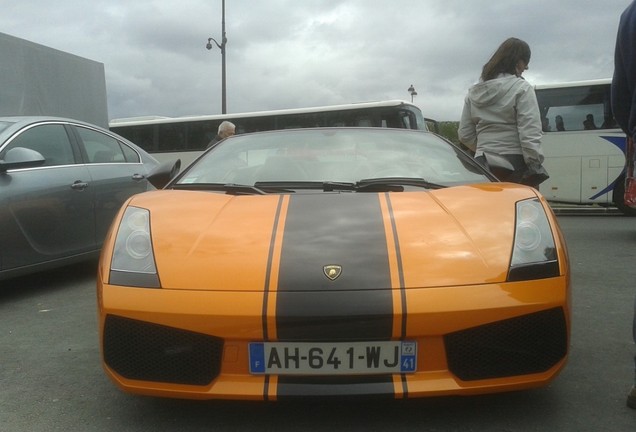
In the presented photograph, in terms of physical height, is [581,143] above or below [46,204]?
above

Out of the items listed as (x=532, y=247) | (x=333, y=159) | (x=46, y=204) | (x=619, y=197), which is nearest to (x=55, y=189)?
(x=46, y=204)

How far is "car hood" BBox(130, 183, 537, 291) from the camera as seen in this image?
208 centimetres

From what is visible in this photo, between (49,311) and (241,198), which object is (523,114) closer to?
(241,198)

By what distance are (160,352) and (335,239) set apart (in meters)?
0.71

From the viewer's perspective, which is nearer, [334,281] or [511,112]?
[334,281]

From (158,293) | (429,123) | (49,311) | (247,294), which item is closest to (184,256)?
(158,293)

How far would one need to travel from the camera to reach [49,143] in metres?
4.80

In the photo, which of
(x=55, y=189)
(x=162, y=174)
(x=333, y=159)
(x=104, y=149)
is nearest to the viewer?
(x=333, y=159)

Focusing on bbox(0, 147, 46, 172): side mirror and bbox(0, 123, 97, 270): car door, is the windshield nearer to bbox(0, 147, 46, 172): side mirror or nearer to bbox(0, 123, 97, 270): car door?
bbox(0, 147, 46, 172): side mirror

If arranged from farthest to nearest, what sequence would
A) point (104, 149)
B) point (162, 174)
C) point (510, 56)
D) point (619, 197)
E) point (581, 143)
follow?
point (581, 143), point (619, 197), point (104, 149), point (510, 56), point (162, 174)

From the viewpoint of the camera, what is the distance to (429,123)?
19.3 meters

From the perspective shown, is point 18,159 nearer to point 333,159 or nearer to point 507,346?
point 333,159

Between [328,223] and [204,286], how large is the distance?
553 millimetres

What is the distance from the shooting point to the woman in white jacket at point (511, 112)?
13.3ft
